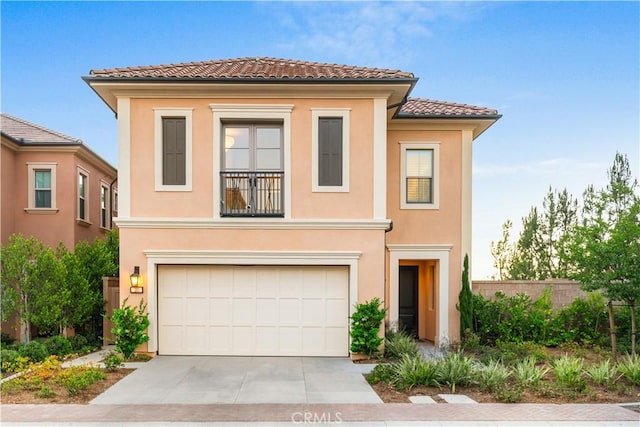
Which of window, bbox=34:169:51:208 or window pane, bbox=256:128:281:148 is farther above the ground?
window pane, bbox=256:128:281:148

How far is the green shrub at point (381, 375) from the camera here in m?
7.55

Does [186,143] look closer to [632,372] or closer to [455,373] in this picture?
[455,373]

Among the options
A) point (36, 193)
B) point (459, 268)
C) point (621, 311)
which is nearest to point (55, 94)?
point (36, 193)

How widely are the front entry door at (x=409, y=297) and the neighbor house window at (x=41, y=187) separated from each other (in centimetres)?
1124

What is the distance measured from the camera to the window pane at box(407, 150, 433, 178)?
1165 centimetres

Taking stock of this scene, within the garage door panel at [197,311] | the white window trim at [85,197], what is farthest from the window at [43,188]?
the garage door panel at [197,311]

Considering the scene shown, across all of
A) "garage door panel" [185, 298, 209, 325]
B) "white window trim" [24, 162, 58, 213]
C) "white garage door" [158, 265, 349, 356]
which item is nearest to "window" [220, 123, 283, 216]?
"white garage door" [158, 265, 349, 356]

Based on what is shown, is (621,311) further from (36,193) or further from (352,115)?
(36,193)

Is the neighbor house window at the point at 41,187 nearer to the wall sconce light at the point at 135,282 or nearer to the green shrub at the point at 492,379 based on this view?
the wall sconce light at the point at 135,282

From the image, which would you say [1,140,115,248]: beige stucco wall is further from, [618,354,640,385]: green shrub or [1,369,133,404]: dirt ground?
[618,354,640,385]: green shrub

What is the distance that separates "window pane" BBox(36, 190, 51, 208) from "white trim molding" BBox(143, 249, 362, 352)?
6339mm

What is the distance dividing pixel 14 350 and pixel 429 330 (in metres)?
10.3

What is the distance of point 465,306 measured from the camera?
1107 centimetres

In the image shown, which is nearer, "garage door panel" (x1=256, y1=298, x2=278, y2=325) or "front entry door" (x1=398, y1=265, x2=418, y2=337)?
"garage door panel" (x1=256, y1=298, x2=278, y2=325)
